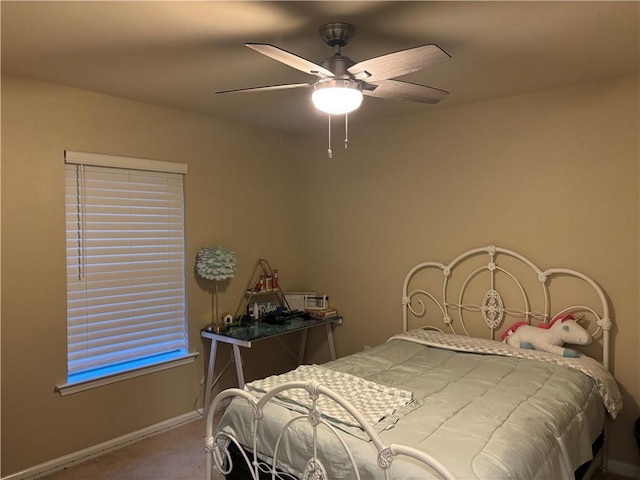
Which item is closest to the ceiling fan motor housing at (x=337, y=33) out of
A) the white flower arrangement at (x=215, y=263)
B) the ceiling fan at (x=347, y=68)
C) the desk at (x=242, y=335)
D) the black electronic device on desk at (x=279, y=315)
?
the ceiling fan at (x=347, y=68)

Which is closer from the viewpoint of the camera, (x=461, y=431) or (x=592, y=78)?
(x=461, y=431)

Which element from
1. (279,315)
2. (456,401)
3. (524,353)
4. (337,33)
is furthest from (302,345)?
(337,33)

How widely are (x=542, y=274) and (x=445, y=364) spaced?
911mm

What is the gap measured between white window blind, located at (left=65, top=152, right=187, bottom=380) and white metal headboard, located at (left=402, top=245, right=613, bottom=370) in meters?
1.81

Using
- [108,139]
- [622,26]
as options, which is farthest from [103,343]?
[622,26]

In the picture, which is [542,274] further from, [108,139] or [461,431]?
[108,139]

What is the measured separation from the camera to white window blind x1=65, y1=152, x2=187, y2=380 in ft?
9.48

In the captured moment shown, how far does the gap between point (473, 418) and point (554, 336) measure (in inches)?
47.1

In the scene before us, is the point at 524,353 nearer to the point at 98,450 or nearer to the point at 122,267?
the point at 122,267

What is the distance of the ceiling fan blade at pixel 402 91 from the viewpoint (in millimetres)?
2064

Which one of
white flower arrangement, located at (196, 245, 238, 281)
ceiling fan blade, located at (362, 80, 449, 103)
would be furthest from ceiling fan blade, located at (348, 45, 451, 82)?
white flower arrangement, located at (196, 245, 238, 281)

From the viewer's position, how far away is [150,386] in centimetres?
324

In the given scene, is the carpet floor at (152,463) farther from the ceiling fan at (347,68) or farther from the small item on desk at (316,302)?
the ceiling fan at (347,68)

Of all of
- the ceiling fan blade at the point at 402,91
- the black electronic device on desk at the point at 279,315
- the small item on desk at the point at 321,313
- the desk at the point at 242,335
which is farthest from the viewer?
the small item on desk at the point at 321,313
